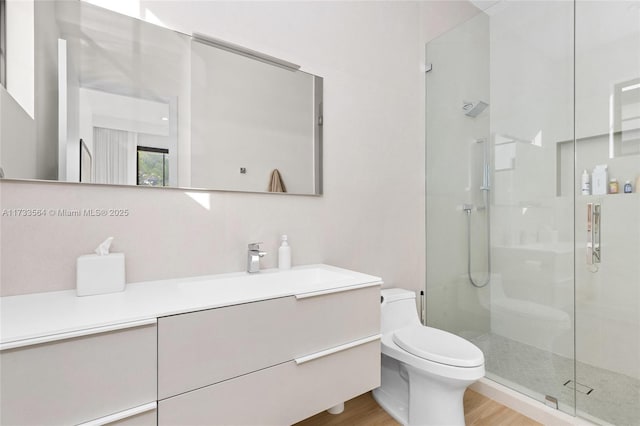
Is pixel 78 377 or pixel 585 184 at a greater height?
pixel 585 184

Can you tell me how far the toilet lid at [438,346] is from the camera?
1.43m

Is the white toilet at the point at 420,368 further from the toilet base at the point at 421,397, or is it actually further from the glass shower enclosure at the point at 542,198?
the glass shower enclosure at the point at 542,198

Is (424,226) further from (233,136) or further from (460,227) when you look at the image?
(233,136)

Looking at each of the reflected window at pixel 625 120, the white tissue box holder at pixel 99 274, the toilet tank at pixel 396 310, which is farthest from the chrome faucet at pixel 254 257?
the reflected window at pixel 625 120

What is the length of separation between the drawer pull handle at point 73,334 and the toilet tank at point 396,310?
4.21ft

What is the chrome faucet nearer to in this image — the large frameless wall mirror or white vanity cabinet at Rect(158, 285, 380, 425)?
the large frameless wall mirror

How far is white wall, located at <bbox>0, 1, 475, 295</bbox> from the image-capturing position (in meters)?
1.12

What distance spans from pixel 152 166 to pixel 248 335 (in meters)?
0.77

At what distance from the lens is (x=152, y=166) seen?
4.21 feet

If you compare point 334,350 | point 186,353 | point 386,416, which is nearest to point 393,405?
point 386,416

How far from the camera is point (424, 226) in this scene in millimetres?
2322

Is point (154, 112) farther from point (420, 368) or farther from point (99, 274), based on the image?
point (420, 368)

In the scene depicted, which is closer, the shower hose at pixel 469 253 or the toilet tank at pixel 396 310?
the toilet tank at pixel 396 310

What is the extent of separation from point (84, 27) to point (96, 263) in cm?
85
